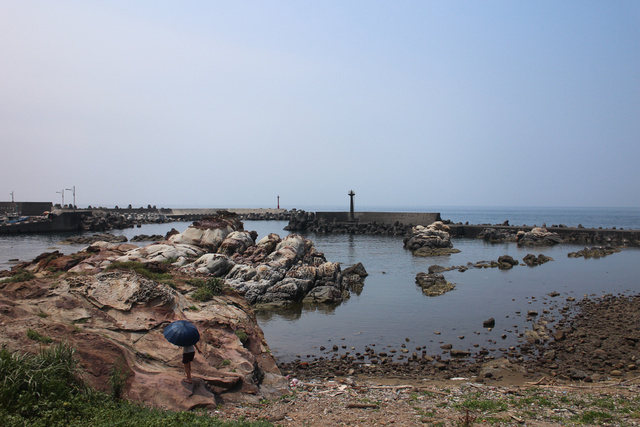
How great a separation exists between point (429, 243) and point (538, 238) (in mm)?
19250

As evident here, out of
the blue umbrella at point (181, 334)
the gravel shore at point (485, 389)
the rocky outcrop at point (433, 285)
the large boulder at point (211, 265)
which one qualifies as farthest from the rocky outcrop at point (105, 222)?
the blue umbrella at point (181, 334)

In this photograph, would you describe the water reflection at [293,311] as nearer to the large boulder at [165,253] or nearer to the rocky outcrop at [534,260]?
the large boulder at [165,253]

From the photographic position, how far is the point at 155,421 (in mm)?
7262

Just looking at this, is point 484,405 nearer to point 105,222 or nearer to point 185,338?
point 185,338

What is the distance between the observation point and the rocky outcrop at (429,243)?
49875mm

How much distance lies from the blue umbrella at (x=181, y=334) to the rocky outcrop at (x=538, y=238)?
59349mm

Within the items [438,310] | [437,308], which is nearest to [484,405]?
[438,310]

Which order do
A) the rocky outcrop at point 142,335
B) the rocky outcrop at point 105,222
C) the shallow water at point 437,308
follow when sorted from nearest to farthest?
the rocky outcrop at point 142,335 → the shallow water at point 437,308 → the rocky outcrop at point 105,222

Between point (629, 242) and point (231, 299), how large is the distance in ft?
202

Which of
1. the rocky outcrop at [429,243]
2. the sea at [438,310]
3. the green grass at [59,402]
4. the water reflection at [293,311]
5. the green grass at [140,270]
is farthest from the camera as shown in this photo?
the rocky outcrop at [429,243]

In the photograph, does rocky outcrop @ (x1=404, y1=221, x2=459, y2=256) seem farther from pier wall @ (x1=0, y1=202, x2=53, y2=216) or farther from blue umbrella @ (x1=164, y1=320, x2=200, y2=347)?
pier wall @ (x1=0, y1=202, x2=53, y2=216)

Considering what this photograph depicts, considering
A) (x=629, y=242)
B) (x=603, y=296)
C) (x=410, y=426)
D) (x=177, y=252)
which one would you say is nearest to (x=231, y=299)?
(x=410, y=426)

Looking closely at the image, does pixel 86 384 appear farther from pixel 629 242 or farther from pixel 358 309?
pixel 629 242

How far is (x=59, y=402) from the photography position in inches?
291
